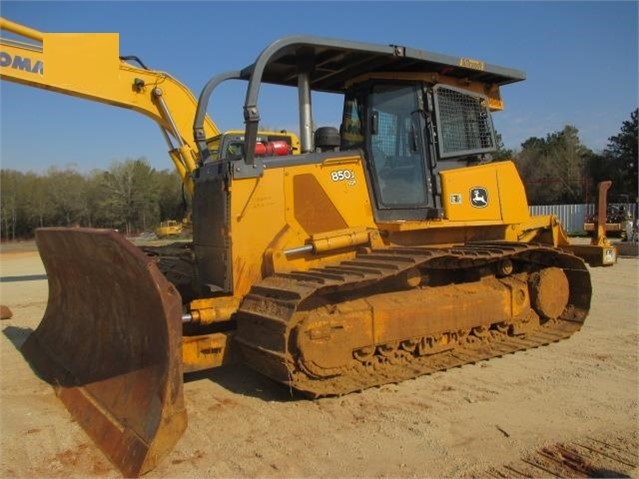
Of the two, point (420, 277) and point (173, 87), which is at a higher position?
point (173, 87)

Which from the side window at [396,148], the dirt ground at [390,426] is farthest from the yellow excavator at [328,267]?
the dirt ground at [390,426]

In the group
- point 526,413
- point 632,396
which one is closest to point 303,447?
point 526,413

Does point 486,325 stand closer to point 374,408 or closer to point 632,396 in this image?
point 632,396

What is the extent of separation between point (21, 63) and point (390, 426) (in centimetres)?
775

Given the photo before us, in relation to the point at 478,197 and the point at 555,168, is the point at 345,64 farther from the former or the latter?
the point at 555,168

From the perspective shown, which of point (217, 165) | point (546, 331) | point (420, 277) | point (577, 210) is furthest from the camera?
point (577, 210)

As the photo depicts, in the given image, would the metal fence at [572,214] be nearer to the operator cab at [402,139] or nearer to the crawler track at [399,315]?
the crawler track at [399,315]

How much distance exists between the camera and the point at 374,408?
4469 mm

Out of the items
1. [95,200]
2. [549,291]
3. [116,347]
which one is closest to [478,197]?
[549,291]

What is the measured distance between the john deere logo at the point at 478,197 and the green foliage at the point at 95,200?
47.2 meters

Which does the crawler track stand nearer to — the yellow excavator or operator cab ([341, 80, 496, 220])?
the yellow excavator

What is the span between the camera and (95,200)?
54.1 meters

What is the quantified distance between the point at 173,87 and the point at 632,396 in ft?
29.8

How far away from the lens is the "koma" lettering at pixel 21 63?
8492 millimetres
